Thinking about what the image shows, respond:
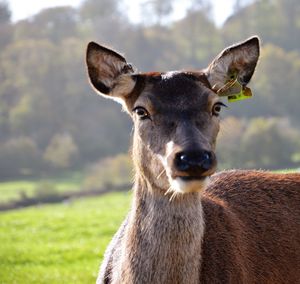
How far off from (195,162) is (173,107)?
32.9 inches

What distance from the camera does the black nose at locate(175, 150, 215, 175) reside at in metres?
5.88

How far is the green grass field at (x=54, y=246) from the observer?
1220 cm

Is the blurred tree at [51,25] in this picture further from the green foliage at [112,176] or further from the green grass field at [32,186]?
the green foliage at [112,176]

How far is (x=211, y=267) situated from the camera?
687 cm

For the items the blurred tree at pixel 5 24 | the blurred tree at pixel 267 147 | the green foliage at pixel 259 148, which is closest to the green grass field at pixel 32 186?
the green foliage at pixel 259 148

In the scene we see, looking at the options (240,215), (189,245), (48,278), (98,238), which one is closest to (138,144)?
(189,245)

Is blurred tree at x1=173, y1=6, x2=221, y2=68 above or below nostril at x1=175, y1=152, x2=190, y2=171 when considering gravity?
above

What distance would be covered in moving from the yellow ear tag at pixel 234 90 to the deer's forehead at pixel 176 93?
0.73m

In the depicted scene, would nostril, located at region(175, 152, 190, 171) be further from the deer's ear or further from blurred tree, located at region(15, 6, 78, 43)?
blurred tree, located at region(15, 6, 78, 43)

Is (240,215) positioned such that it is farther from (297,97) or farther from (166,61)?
(166,61)

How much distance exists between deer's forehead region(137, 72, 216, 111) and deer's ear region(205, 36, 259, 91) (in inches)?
21.4

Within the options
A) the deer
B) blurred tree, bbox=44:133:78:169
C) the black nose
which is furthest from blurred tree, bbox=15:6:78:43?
the black nose

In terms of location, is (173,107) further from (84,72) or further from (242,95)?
(84,72)

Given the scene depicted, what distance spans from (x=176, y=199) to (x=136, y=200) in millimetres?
488
